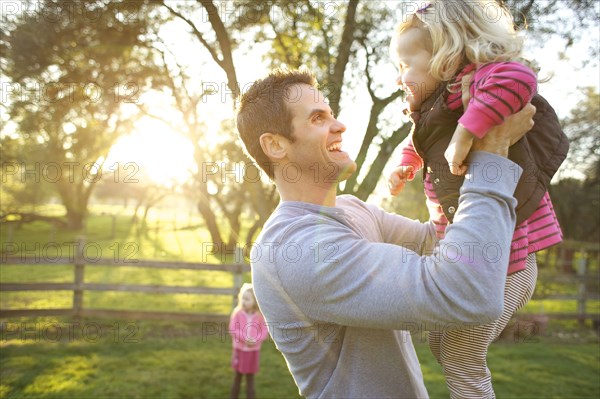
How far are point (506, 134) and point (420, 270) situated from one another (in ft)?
1.46

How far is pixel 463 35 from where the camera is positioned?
146cm

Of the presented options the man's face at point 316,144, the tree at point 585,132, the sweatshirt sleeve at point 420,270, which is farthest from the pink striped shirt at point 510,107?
the tree at point 585,132

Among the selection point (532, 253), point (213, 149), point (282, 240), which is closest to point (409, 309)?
point (282, 240)

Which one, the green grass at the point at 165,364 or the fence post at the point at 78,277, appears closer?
the green grass at the point at 165,364

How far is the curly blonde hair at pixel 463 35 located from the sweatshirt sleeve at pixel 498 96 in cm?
11

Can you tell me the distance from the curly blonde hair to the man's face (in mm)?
388

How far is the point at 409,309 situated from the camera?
45.9 inches

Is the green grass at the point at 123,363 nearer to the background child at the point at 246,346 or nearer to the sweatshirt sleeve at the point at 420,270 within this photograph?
the background child at the point at 246,346

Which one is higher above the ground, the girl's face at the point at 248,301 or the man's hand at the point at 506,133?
the man's hand at the point at 506,133

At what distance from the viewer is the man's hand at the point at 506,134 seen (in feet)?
4.18

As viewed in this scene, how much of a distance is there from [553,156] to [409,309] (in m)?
0.69

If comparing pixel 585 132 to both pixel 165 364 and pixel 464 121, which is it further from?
pixel 464 121

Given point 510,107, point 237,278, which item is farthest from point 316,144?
point 237,278

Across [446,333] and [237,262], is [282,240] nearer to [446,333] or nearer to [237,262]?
[446,333]
